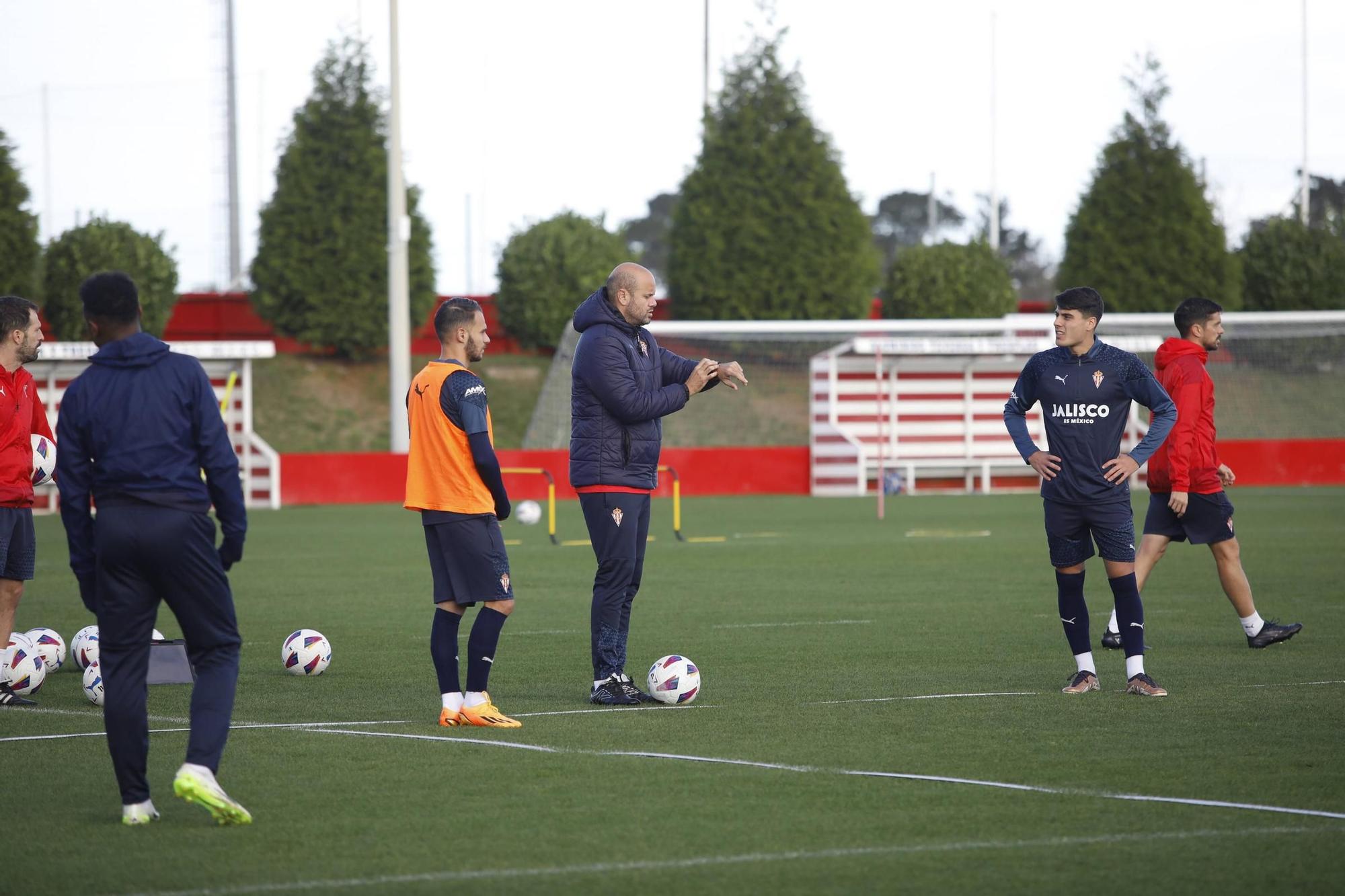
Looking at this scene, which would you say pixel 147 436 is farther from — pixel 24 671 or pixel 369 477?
pixel 369 477

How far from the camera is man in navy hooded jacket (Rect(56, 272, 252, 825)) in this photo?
580cm

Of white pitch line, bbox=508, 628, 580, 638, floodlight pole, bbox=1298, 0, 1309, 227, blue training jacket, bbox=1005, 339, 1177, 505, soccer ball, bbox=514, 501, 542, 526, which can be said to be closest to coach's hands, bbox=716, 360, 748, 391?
blue training jacket, bbox=1005, 339, 1177, 505

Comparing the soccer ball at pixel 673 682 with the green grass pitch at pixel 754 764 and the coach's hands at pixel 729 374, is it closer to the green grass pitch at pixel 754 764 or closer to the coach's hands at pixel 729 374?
the green grass pitch at pixel 754 764

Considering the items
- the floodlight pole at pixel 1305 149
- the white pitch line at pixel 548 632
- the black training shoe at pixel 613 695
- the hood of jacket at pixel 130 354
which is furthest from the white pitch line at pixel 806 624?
the floodlight pole at pixel 1305 149

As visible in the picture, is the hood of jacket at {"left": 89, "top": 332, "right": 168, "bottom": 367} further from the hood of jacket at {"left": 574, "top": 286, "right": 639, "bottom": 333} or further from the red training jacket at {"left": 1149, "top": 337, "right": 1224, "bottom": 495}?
the red training jacket at {"left": 1149, "top": 337, "right": 1224, "bottom": 495}

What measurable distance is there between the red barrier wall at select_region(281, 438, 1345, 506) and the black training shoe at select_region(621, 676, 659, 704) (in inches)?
791

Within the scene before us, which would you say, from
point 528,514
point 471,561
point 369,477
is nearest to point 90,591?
point 471,561

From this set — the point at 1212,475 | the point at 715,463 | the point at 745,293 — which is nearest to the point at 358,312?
the point at 745,293

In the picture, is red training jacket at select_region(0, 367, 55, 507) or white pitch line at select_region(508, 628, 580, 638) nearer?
red training jacket at select_region(0, 367, 55, 507)

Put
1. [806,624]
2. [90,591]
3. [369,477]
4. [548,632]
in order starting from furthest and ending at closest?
[369,477], [806,624], [548,632], [90,591]

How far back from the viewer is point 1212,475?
10.7 meters

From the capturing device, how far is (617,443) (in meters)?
8.52

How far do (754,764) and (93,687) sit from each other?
385 cm

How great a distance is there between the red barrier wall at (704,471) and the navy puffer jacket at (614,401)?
66.0ft
